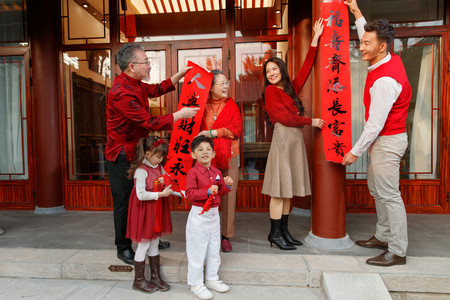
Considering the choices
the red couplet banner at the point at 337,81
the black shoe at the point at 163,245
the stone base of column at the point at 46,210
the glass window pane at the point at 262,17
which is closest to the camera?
the red couplet banner at the point at 337,81

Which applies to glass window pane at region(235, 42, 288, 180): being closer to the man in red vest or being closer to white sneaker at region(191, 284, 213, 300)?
the man in red vest

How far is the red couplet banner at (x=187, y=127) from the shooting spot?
2.70 metres

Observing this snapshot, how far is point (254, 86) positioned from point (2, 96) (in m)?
3.75

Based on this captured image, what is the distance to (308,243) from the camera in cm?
290

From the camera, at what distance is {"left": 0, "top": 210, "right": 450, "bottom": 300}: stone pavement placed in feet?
7.53

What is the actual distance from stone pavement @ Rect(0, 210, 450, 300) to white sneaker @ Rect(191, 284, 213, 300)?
0.25ft

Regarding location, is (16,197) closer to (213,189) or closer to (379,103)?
(213,189)

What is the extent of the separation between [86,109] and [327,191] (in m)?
3.51

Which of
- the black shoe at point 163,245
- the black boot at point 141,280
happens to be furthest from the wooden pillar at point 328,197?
the black boot at point 141,280

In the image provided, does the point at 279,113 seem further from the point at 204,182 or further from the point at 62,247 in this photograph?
the point at 62,247

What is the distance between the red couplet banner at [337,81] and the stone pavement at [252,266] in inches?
37.2

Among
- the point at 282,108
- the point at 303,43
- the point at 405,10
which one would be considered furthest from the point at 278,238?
the point at 405,10

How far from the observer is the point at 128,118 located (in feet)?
8.07

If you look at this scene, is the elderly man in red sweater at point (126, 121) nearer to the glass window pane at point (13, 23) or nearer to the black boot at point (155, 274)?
the black boot at point (155, 274)
